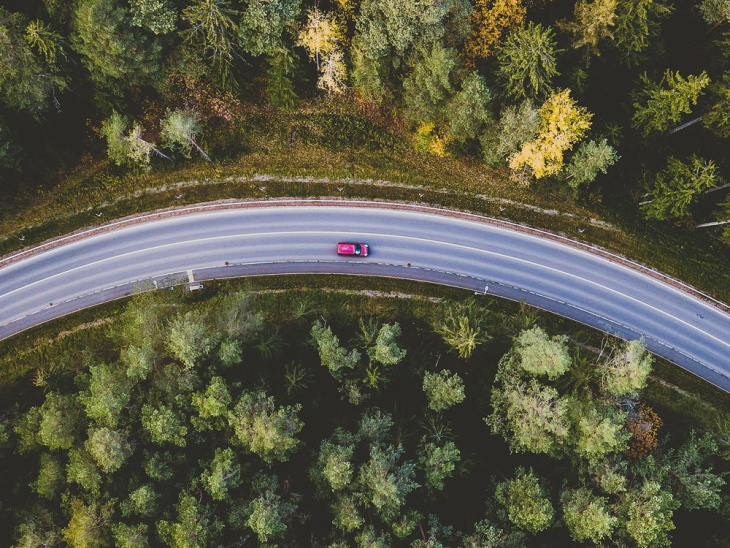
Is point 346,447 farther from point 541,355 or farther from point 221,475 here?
point 541,355

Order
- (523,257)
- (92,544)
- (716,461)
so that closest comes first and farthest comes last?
(92,544) → (716,461) → (523,257)

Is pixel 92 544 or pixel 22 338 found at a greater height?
pixel 22 338

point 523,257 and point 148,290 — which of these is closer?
point 148,290

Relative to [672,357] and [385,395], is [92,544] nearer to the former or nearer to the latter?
[385,395]

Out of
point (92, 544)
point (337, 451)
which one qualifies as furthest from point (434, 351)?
point (92, 544)

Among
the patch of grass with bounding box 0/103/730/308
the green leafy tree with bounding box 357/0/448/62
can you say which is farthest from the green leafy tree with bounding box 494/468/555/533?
the green leafy tree with bounding box 357/0/448/62

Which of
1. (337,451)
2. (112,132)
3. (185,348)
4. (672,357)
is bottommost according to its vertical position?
(337,451)

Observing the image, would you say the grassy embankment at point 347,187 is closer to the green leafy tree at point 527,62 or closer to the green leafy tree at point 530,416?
the green leafy tree at point 527,62
